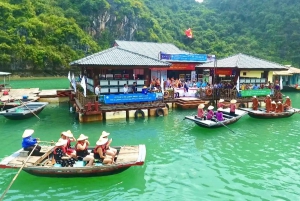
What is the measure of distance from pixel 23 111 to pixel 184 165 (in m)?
12.9

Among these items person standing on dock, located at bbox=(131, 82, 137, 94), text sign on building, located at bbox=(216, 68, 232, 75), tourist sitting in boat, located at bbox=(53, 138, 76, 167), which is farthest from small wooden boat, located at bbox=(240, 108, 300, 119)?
tourist sitting in boat, located at bbox=(53, 138, 76, 167)

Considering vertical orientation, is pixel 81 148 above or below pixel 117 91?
below

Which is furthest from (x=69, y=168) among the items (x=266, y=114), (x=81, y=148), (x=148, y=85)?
(x=266, y=114)

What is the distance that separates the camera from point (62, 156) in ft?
30.9

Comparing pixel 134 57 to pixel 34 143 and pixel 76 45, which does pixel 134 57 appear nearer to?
pixel 34 143

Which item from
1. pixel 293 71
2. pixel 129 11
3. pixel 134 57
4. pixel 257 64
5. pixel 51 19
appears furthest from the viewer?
pixel 129 11

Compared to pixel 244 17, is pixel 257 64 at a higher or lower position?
lower

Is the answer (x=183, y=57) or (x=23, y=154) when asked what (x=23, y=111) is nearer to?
(x=23, y=154)

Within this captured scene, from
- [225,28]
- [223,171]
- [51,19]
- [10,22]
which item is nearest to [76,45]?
[51,19]

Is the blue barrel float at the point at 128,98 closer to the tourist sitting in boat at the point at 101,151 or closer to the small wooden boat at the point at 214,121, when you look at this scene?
the small wooden boat at the point at 214,121

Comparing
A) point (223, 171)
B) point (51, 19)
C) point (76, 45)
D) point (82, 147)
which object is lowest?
point (223, 171)

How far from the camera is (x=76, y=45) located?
6700 centimetres

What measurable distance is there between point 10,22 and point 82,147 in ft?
187

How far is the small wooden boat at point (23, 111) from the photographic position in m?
17.6
